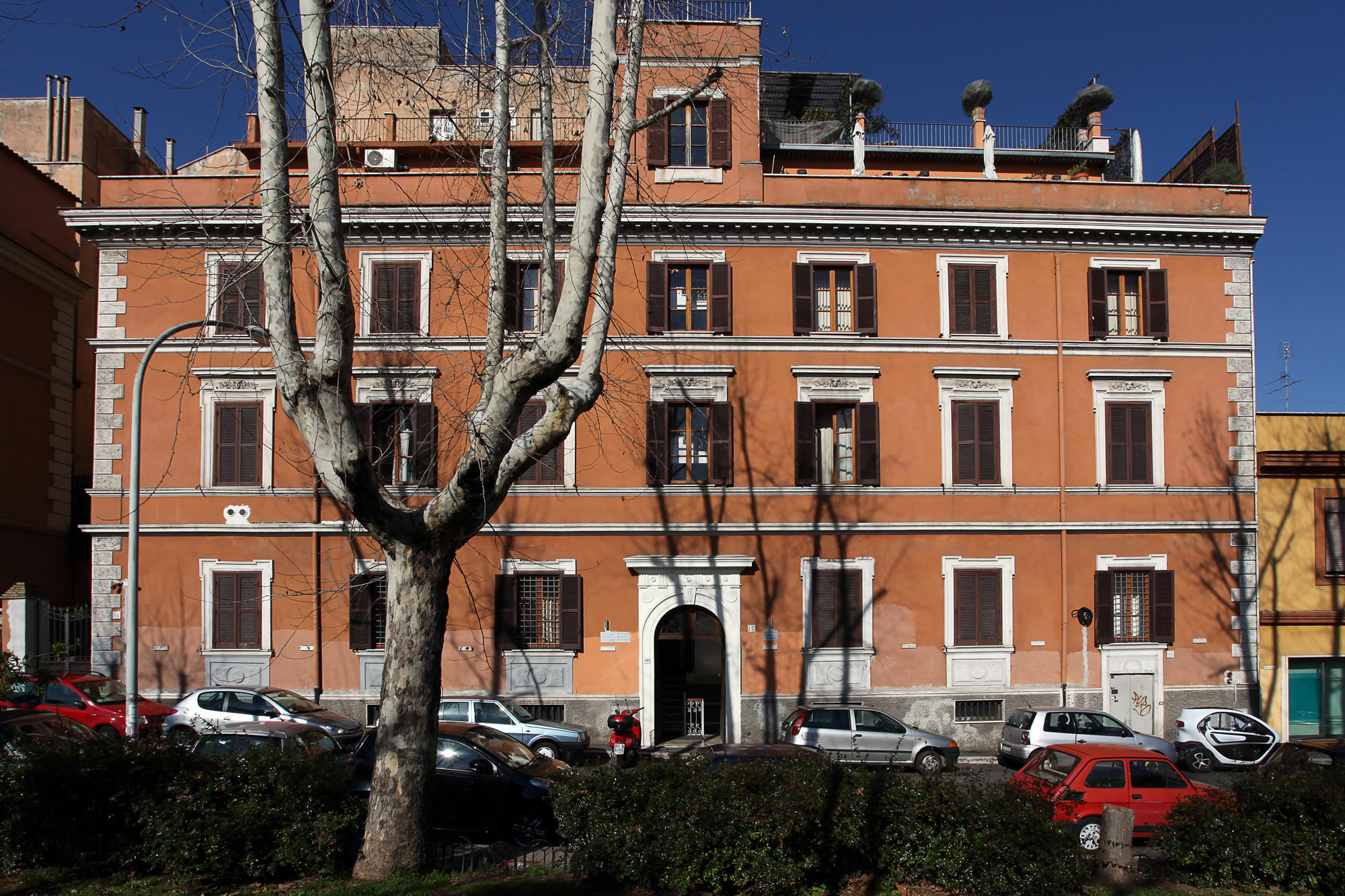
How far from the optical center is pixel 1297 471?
71.2ft

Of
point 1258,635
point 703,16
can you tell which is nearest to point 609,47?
point 703,16

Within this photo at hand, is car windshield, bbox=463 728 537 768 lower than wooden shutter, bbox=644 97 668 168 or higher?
lower

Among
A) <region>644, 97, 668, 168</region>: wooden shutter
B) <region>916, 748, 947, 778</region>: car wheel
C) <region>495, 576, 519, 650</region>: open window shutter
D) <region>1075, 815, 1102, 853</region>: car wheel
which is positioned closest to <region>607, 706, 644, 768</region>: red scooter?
<region>495, 576, 519, 650</region>: open window shutter

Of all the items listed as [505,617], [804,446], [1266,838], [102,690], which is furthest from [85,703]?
[1266,838]

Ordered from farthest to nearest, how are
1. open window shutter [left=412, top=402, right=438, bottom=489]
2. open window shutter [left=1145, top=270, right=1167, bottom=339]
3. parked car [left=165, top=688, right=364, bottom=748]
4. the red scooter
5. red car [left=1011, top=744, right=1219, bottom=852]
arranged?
open window shutter [left=1145, top=270, right=1167, bottom=339] → open window shutter [left=412, top=402, right=438, bottom=489] → parked car [left=165, top=688, right=364, bottom=748] → the red scooter → red car [left=1011, top=744, right=1219, bottom=852]

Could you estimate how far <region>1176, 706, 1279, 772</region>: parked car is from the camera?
18781 mm

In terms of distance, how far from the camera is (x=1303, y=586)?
21547 mm

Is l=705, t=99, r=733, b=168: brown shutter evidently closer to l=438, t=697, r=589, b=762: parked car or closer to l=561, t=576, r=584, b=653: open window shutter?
Answer: l=561, t=576, r=584, b=653: open window shutter

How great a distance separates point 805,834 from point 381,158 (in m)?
20.8

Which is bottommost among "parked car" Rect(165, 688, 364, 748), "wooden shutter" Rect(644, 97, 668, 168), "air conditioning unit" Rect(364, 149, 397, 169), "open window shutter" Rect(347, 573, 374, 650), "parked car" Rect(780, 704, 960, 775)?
"parked car" Rect(780, 704, 960, 775)

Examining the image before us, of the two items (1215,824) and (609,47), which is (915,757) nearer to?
(1215,824)

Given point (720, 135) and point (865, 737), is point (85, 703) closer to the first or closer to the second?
point (865, 737)

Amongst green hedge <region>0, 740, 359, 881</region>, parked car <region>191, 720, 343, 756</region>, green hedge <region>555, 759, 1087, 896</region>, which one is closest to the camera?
green hedge <region>555, 759, 1087, 896</region>

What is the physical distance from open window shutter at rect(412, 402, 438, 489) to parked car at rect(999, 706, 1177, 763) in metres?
13.1
